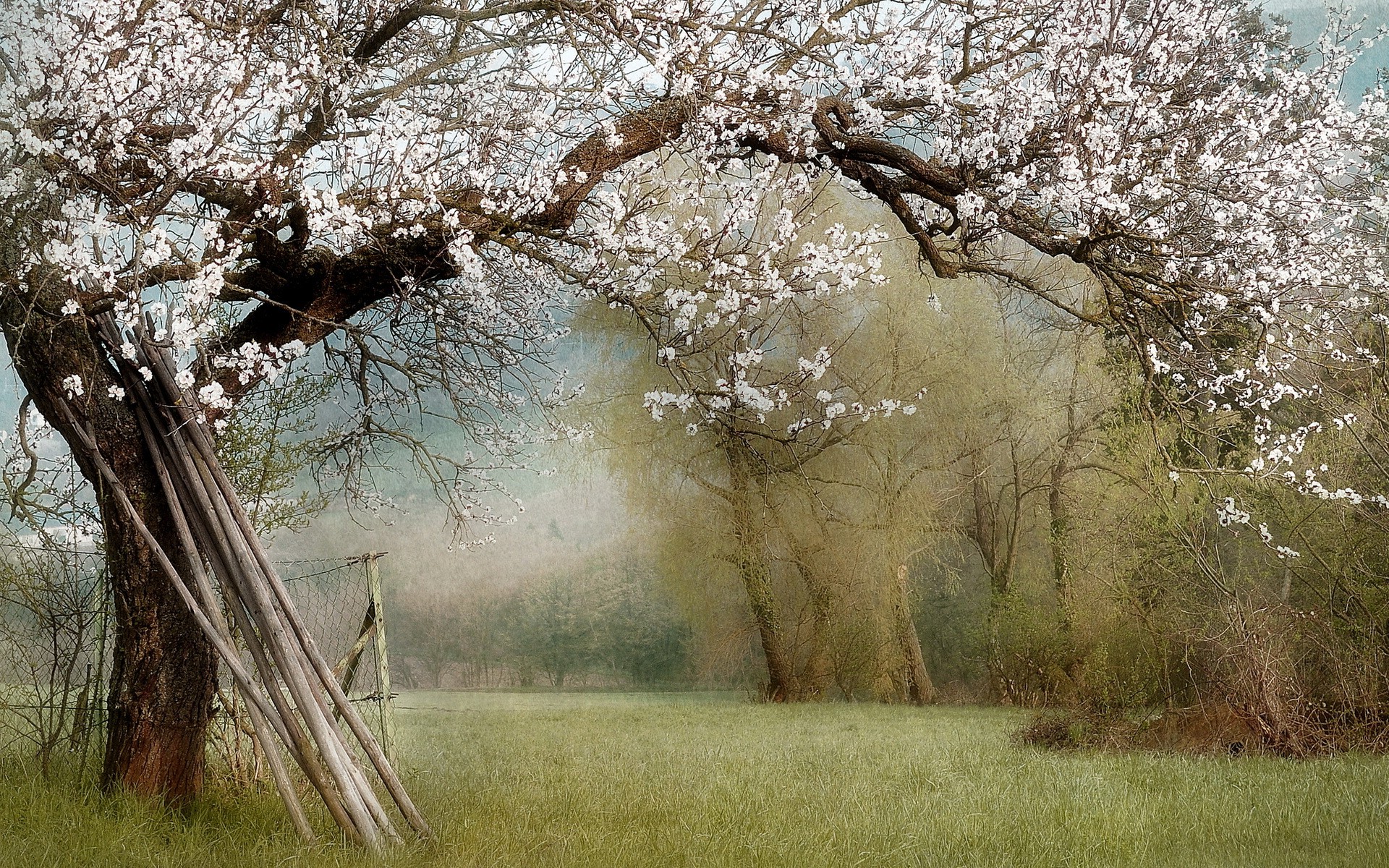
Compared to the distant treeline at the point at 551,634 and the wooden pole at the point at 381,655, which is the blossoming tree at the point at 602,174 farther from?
the distant treeline at the point at 551,634

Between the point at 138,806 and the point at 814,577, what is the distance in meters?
7.67

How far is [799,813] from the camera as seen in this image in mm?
4289

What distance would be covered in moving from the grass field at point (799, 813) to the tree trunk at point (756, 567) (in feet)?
12.0

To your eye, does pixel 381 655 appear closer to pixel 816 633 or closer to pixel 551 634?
pixel 816 633

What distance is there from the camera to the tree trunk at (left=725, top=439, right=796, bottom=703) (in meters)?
10.3

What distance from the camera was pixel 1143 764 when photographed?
559 centimetres

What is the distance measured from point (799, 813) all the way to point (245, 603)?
7.83ft

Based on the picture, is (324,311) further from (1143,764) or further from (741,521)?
(741,521)

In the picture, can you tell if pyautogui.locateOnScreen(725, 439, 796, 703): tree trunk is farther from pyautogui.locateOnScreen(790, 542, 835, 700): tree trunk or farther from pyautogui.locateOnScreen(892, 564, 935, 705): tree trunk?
pyautogui.locateOnScreen(892, 564, 935, 705): tree trunk

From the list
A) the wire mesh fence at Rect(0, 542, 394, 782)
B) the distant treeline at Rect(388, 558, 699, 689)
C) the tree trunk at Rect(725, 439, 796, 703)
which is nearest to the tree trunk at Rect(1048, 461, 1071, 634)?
the tree trunk at Rect(725, 439, 796, 703)

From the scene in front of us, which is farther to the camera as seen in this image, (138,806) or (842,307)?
(842,307)

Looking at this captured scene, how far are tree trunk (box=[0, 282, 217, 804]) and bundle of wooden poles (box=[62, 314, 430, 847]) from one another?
7 centimetres

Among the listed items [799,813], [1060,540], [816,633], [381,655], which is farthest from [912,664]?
[381,655]

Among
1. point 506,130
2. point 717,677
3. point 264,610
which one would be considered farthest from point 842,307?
point 264,610
